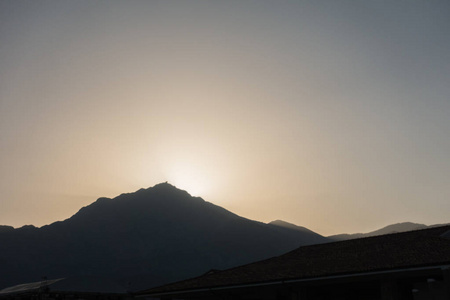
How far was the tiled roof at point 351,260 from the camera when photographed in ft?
52.0

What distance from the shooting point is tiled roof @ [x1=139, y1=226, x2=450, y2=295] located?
15.8 m

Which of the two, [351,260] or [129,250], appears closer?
[351,260]

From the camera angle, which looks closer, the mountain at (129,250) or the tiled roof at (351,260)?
the tiled roof at (351,260)

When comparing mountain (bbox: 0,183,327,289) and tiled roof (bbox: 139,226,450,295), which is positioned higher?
mountain (bbox: 0,183,327,289)

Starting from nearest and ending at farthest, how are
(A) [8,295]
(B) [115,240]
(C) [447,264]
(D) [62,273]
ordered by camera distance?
(C) [447,264], (A) [8,295], (D) [62,273], (B) [115,240]

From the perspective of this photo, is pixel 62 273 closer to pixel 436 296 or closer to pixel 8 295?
pixel 8 295

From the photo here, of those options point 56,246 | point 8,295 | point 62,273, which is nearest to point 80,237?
point 56,246

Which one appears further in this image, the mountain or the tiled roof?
the mountain

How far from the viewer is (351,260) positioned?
18.2 meters

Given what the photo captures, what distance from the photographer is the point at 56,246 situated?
181 meters

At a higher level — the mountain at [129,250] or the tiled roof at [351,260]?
the mountain at [129,250]

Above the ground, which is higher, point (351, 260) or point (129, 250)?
point (129, 250)

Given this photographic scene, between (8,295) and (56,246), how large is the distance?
161m

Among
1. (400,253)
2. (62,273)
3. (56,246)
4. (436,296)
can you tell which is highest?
(56,246)
